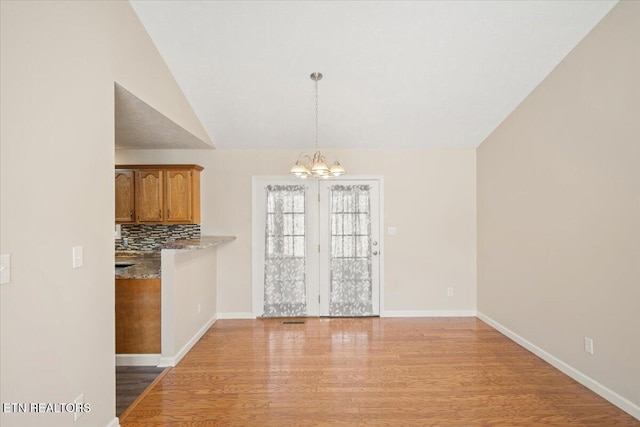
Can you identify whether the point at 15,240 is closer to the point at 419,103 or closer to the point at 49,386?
the point at 49,386

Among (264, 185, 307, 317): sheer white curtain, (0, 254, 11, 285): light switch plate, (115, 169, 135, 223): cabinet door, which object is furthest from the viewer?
(264, 185, 307, 317): sheer white curtain

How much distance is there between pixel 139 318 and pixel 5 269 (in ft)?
6.84

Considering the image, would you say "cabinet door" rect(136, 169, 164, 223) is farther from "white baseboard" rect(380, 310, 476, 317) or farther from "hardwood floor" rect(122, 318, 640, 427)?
"white baseboard" rect(380, 310, 476, 317)

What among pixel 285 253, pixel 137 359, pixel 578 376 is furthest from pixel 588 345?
pixel 137 359

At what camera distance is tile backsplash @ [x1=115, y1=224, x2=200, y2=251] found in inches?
187

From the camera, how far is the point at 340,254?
4914mm

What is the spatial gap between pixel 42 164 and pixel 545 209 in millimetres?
4141

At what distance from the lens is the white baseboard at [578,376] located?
250cm

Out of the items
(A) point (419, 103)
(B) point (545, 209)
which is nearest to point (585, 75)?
(B) point (545, 209)

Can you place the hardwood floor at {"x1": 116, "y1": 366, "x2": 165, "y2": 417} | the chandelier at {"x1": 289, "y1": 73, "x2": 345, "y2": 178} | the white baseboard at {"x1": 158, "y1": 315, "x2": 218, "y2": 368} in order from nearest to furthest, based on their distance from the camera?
the hardwood floor at {"x1": 116, "y1": 366, "x2": 165, "y2": 417}, the chandelier at {"x1": 289, "y1": 73, "x2": 345, "y2": 178}, the white baseboard at {"x1": 158, "y1": 315, "x2": 218, "y2": 368}

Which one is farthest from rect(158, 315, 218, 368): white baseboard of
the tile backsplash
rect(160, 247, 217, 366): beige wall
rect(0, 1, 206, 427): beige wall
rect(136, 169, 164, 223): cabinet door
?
rect(136, 169, 164, 223): cabinet door

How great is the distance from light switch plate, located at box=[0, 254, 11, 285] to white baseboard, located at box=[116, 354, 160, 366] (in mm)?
2182

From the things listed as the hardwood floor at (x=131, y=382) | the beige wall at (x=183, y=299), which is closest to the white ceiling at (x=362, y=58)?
the beige wall at (x=183, y=299)

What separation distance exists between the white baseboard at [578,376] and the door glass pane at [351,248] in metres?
1.85
